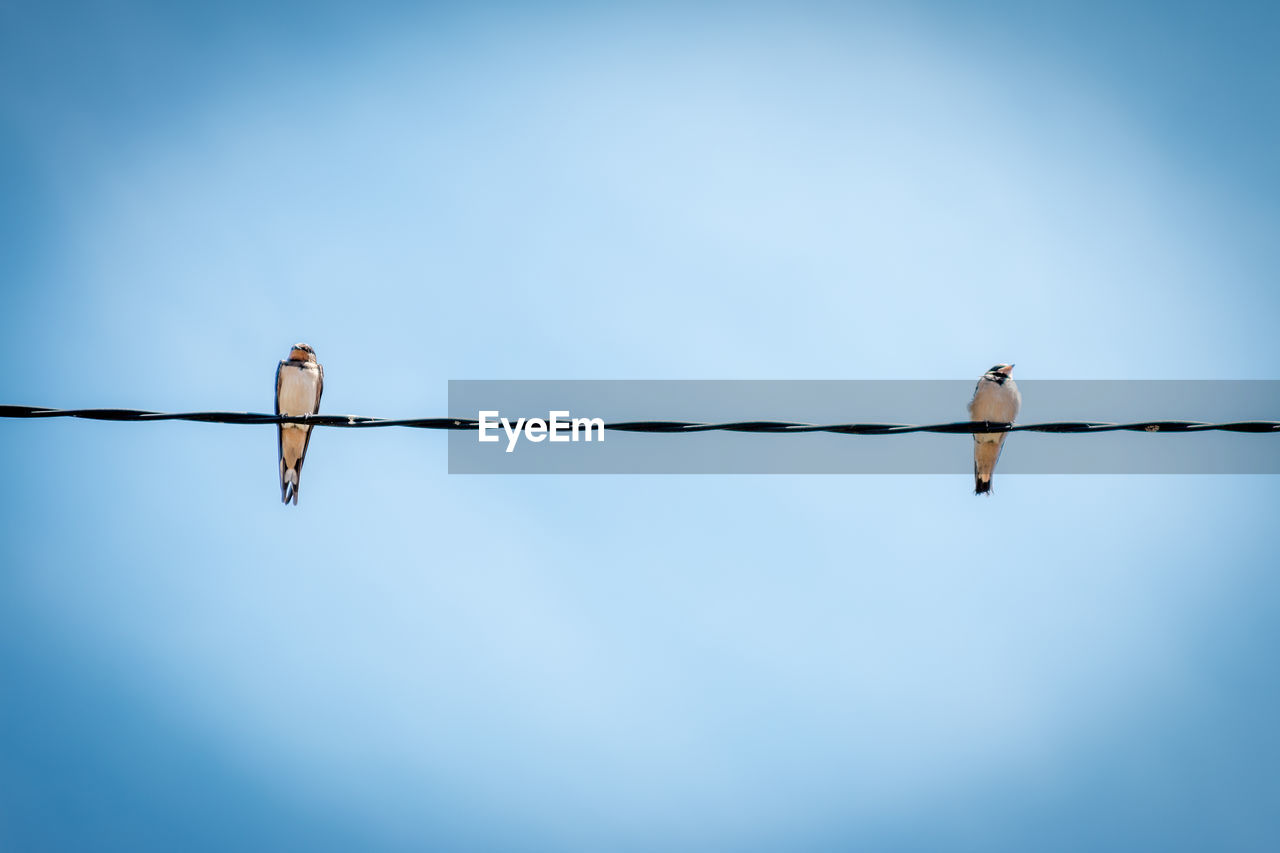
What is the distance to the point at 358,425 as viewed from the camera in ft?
14.0

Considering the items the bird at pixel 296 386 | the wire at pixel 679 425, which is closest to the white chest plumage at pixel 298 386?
the bird at pixel 296 386

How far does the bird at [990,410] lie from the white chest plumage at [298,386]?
677 centimetres

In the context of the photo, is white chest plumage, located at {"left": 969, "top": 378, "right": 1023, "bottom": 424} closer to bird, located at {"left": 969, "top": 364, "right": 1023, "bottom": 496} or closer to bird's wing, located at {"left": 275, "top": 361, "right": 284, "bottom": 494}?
bird, located at {"left": 969, "top": 364, "right": 1023, "bottom": 496}

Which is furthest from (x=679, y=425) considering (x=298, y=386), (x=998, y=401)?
(x=298, y=386)

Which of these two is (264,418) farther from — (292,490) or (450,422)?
(292,490)

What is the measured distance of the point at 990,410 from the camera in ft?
31.3

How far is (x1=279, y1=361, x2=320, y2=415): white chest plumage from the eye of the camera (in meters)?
10.5

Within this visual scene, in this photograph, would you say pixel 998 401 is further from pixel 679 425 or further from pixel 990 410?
pixel 679 425

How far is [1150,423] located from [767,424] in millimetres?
1718

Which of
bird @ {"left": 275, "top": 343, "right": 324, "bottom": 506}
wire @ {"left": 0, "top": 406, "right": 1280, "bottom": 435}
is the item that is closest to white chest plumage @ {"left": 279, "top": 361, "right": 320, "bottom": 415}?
bird @ {"left": 275, "top": 343, "right": 324, "bottom": 506}

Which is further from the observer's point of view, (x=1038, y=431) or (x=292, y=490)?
(x=292, y=490)

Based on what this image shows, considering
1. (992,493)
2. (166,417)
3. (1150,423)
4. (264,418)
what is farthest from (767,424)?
(992,493)

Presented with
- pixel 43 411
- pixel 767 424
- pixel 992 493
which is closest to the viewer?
pixel 43 411

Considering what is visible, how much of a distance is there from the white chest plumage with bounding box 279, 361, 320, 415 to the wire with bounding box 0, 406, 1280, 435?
6300 mm
